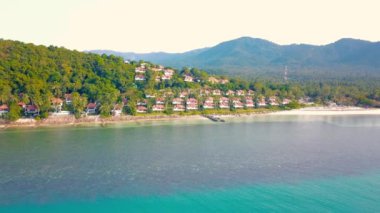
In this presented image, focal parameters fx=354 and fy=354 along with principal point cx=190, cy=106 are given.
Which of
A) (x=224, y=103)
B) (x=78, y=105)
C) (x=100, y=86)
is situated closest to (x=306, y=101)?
(x=224, y=103)

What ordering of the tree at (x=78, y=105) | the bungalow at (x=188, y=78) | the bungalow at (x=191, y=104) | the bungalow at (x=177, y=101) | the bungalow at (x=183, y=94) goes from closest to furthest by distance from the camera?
the tree at (x=78, y=105) < the bungalow at (x=191, y=104) < the bungalow at (x=177, y=101) < the bungalow at (x=183, y=94) < the bungalow at (x=188, y=78)

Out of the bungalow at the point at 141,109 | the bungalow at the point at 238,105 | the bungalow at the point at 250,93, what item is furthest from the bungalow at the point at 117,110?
the bungalow at the point at 250,93

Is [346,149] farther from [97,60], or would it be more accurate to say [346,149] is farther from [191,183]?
[97,60]

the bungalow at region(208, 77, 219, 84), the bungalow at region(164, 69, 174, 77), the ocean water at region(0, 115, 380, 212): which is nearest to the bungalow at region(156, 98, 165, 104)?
the ocean water at region(0, 115, 380, 212)

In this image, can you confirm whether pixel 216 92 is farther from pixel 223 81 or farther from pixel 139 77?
pixel 139 77

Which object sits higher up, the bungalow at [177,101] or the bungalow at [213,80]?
the bungalow at [213,80]

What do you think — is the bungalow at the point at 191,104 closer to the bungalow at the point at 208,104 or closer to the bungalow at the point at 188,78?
the bungalow at the point at 208,104
